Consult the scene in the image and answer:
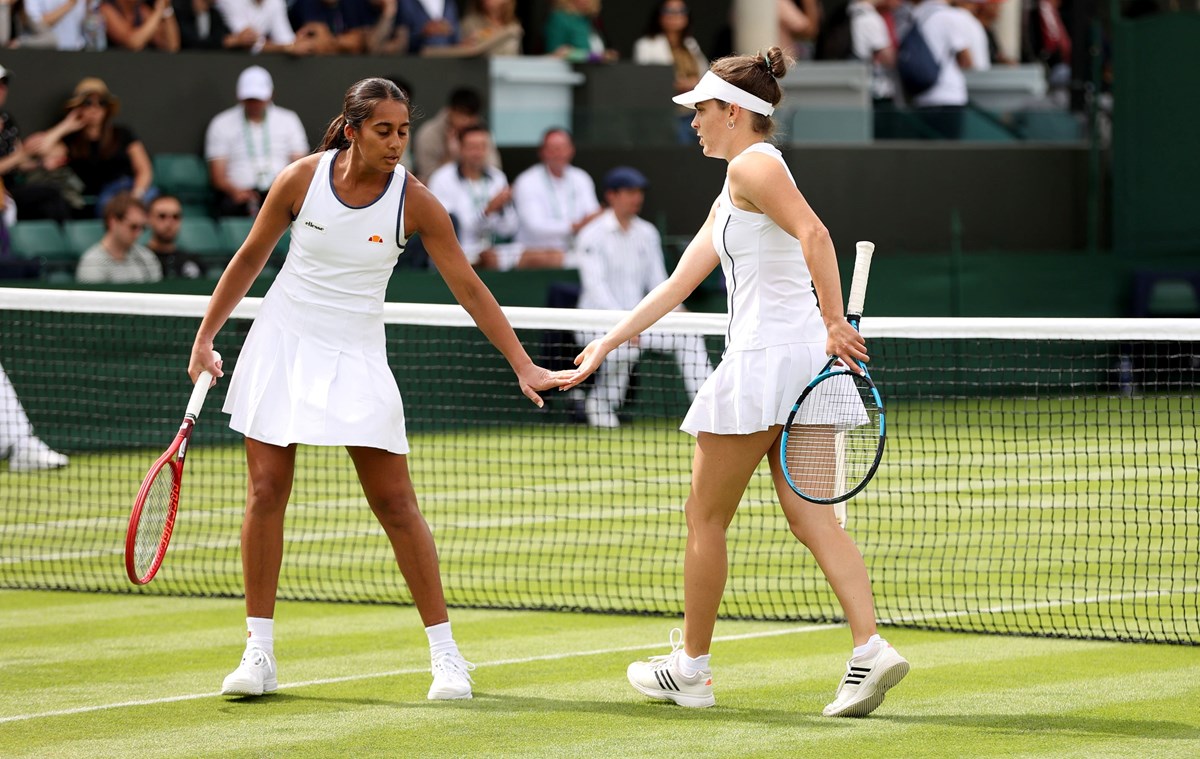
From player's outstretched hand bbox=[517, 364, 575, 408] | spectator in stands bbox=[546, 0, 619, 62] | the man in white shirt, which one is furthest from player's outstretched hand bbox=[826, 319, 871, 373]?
spectator in stands bbox=[546, 0, 619, 62]

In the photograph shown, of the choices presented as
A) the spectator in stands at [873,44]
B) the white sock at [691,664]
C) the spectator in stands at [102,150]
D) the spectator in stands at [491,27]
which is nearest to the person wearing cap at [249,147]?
the spectator in stands at [102,150]

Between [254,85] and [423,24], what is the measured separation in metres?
2.97

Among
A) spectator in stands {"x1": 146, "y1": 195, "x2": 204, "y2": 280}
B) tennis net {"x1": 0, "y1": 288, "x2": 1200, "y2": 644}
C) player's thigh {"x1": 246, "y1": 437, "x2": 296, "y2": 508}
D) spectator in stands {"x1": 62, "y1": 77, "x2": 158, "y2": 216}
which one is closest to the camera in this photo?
player's thigh {"x1": 246, "y1": 437, "x2": 296, "y2": 508}

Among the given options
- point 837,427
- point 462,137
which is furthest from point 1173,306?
point 837,427

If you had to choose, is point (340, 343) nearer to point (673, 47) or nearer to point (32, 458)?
point (32, 458)

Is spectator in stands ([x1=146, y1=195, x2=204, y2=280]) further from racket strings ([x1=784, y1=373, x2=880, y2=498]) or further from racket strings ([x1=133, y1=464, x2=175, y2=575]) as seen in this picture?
racket strings ([x1=784, y1=373, x2=880, y2=498])

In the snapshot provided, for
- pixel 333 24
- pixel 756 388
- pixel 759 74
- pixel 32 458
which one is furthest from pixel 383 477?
pixel 333 24

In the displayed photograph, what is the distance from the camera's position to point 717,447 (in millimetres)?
5734

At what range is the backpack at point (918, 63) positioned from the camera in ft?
65.9

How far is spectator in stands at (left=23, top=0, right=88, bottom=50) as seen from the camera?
15344 mm

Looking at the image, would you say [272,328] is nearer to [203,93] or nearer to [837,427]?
[837,427]

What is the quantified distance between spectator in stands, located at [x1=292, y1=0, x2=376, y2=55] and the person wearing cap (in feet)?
4.52

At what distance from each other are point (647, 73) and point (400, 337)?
6268 mm

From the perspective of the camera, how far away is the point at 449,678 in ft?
19.7
